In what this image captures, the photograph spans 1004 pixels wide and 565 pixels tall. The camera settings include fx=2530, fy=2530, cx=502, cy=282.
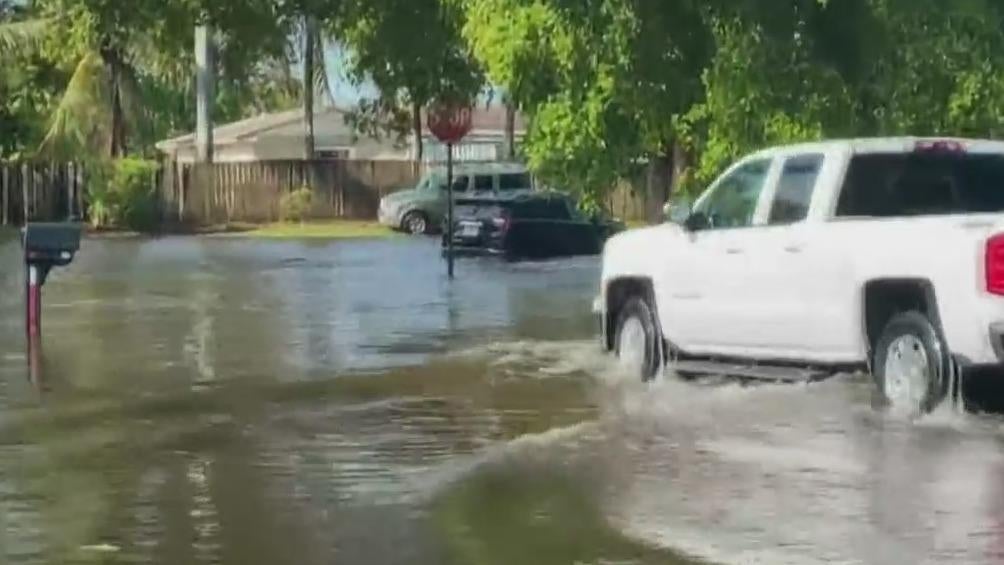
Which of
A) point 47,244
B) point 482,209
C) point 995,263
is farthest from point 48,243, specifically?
point 482,209

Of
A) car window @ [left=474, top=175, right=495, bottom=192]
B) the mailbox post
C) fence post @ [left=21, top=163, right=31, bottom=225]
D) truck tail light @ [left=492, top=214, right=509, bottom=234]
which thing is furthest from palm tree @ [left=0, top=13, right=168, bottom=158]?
the mailbox post

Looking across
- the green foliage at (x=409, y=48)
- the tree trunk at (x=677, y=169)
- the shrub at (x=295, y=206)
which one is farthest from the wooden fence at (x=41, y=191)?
the green foliage at (x=409, y=48)

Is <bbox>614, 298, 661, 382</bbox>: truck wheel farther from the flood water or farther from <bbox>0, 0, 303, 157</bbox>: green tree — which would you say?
<bbox>0, 0, 303, 157</bbox>: green tree

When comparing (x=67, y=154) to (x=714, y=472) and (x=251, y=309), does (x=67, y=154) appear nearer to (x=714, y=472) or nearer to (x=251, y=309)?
(x=251, y=309)

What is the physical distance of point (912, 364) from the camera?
1550 cm

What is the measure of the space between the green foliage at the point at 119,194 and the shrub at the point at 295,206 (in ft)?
15.8

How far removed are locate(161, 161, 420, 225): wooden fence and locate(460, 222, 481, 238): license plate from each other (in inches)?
814

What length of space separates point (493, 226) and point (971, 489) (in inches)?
1142

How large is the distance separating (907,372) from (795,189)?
74.2 inches

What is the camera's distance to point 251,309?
2778 cm

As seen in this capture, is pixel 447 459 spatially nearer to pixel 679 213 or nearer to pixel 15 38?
pixel 679 213

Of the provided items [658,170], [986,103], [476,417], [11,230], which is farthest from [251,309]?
[11,230]

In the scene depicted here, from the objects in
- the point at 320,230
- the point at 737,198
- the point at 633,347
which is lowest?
the point at 320,230

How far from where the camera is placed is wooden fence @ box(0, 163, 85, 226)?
6000 centimetres
